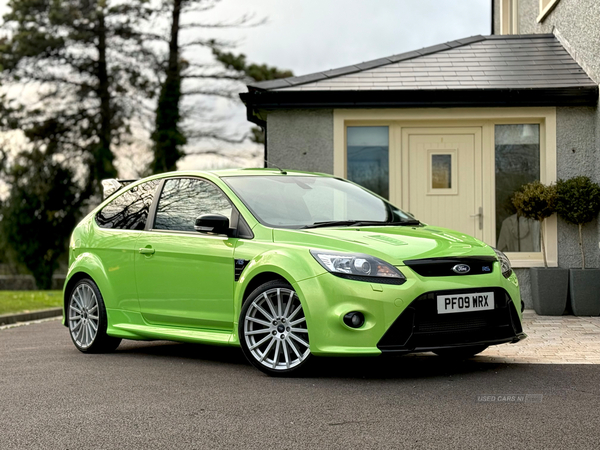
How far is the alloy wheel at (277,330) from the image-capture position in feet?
21.6

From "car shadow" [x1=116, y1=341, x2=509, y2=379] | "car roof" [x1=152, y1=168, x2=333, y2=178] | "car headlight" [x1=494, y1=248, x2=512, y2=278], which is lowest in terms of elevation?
"car shadow" [x1=116, y1=341, x2=509, y2=379]

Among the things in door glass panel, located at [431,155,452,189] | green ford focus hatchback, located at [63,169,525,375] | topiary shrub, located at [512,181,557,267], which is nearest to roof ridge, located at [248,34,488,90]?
door glass panel, located at [431,155,452,189]

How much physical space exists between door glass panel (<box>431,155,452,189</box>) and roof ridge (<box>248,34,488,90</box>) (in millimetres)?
1798

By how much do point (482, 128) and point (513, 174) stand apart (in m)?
0.79

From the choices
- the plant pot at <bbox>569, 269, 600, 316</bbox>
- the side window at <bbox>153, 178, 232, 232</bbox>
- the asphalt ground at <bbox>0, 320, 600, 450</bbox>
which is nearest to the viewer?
the asphalt ground at <bbox>0, 320, 600, 450</bbox>

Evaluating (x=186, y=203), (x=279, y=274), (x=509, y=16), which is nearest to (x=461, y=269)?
(x=279, y=274)

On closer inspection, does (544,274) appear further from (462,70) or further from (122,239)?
(122,239)

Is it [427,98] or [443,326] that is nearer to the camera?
[443,326]

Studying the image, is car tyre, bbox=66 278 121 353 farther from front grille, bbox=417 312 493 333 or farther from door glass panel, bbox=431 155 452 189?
door glass panel, bbox=431 155 452 189

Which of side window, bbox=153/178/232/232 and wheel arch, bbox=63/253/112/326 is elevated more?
side window, bbox=153/178/232/232

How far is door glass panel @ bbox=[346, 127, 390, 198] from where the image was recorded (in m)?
12.9

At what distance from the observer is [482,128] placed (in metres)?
12.8

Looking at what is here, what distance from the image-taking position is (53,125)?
35094 mm

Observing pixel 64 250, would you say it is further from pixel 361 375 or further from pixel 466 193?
pixel 361 375
